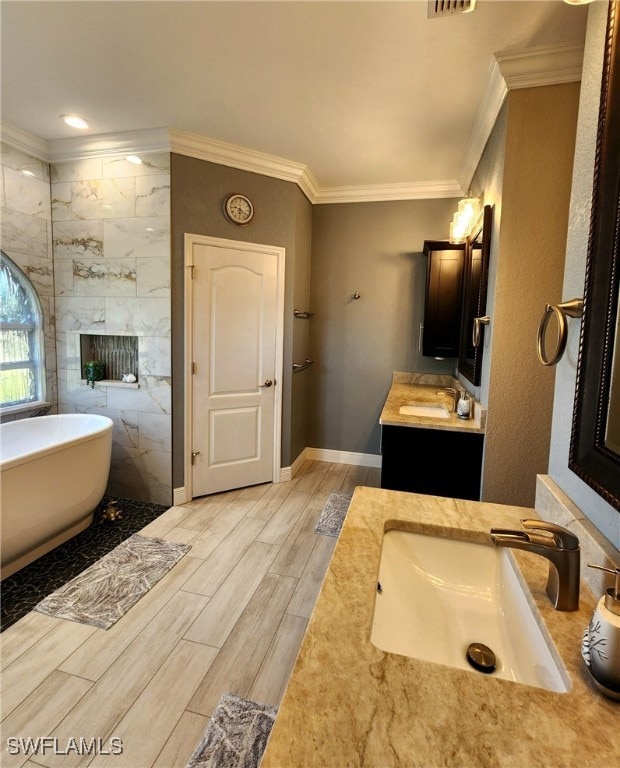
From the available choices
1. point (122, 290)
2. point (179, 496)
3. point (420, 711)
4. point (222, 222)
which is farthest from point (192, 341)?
point (420, 711)

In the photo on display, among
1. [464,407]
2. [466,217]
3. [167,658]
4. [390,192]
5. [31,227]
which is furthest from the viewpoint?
[390,192]

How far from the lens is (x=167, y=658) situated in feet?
5.53

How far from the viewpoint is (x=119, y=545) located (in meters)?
2.52

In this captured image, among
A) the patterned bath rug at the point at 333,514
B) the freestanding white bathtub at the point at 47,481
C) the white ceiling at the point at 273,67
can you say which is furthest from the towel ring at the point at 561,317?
the freestanding white bathtub at the point at 47,481

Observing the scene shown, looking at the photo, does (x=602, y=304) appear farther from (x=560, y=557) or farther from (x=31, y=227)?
(x=31, y=227)

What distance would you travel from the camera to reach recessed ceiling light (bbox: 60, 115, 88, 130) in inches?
104

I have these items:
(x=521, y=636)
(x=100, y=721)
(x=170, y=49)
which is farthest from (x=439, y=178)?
(x=100, y=721)

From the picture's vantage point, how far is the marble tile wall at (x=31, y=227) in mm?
2812

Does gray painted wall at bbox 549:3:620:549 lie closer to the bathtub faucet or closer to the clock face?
the bathtub faucet

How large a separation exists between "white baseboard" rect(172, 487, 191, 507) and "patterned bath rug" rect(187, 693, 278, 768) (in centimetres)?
175

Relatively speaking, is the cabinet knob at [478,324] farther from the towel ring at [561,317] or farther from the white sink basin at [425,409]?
the towel ring at [561,317]

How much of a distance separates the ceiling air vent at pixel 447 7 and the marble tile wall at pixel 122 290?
2.04 m

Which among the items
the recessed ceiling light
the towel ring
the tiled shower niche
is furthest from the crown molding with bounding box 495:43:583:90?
the tiled shower niche

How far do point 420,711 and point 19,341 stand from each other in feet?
11.8
